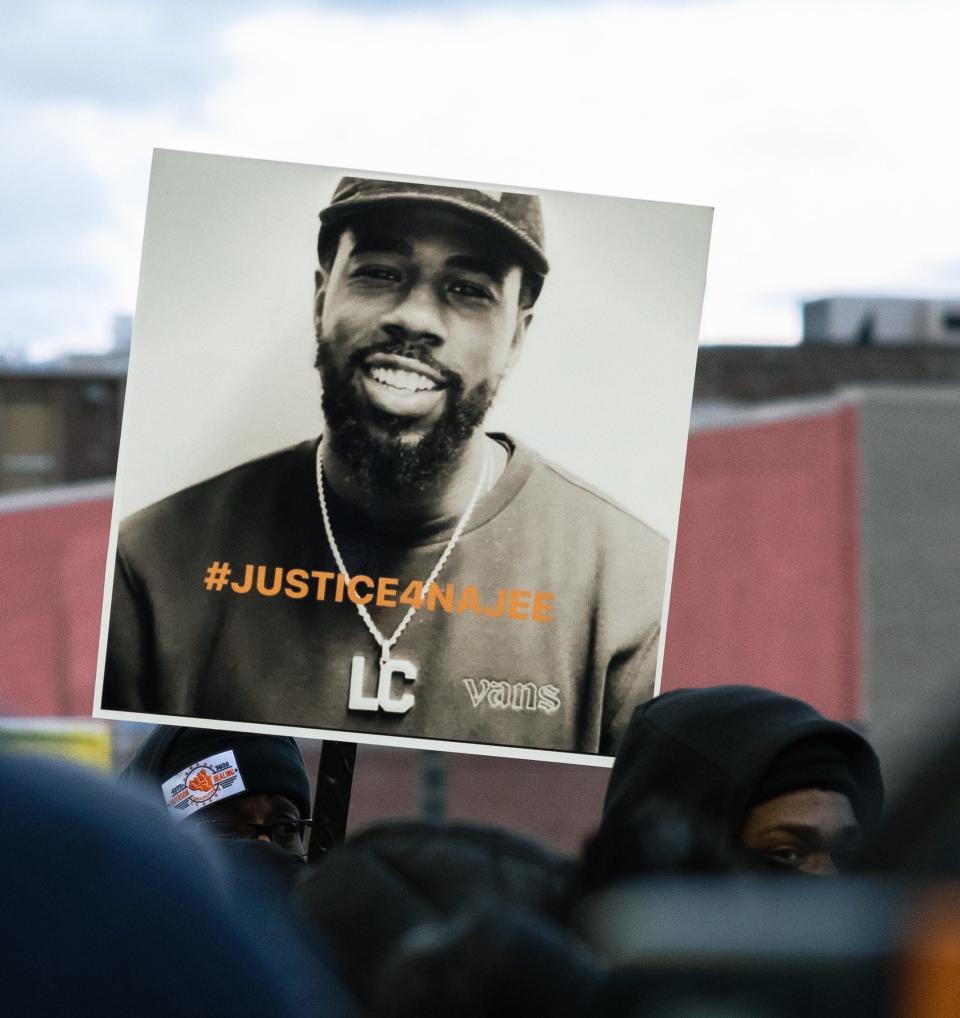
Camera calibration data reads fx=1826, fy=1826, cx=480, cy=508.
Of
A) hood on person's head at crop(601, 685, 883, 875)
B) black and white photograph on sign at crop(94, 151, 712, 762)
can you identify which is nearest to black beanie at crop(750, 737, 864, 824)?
hood on person's head at crop(601, 685, 883, 875)

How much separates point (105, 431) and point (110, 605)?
104ft

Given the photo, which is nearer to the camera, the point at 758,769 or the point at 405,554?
the point at 758,769

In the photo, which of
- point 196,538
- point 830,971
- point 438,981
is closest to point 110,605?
point 196,538

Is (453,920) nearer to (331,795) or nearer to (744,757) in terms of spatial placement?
(744,757)

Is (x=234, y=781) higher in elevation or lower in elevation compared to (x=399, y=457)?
lower

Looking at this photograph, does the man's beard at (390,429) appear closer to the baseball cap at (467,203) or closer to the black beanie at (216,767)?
the baseball cap at (467,203)

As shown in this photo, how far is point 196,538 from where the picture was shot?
279 centimetres

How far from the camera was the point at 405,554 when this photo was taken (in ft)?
9.20

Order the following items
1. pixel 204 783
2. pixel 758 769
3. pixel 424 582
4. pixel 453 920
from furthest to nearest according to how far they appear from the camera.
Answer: pixel 424 582 < pixel 204 783 < pixel 758 769 < pixel 453 920

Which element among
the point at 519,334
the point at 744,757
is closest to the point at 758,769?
the point at 744,757

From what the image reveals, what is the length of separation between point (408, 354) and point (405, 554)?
1.00 ft

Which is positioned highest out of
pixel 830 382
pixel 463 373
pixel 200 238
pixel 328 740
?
pixel 830 382

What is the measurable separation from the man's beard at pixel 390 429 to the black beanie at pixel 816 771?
3.03 ft

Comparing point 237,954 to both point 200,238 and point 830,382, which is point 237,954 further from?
point 830,382
